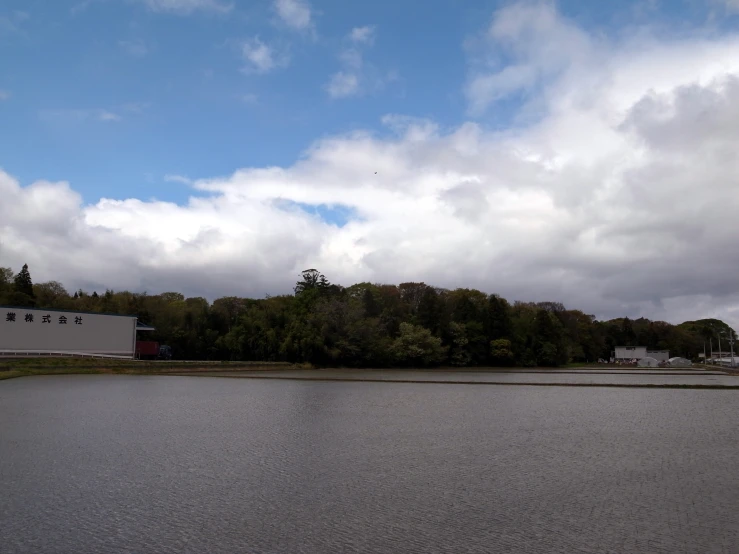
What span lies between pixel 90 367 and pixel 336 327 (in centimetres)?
2983

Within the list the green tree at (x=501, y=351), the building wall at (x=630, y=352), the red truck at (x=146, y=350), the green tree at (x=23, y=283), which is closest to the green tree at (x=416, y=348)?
the green tree at (x=501, y=351)

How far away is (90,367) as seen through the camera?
46406 mm

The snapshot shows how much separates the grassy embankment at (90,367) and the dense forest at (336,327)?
1374 cm

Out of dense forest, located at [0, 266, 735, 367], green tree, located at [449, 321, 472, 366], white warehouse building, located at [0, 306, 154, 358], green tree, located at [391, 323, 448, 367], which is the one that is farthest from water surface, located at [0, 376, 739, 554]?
green tree, located at [449, 321, 472, 366]

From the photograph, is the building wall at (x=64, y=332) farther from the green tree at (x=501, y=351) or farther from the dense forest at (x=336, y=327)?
the green tree at (x=501, y=351)

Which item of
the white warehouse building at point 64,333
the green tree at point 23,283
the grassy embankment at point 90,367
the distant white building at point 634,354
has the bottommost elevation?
the distant white building at point 634,354

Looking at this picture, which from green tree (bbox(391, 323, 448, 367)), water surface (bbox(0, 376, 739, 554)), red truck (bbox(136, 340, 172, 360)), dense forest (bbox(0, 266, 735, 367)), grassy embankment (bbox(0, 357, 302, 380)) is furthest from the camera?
green tree (bbox(391, 323, 448, 367))

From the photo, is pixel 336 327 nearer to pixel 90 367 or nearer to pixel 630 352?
A: pixel 90 367

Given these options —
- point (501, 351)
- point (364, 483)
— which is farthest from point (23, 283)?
point (364, 483)

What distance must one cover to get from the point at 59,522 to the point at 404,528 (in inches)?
175

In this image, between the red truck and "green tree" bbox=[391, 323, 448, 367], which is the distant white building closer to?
"green tree" bbox=[391, 323, 448, 367]

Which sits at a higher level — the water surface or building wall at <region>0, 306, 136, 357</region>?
building wall at <region>0, 306, 136, 357</region>

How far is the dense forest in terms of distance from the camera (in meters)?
68.9

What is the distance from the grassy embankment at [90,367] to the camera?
41.8 m
